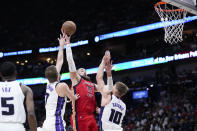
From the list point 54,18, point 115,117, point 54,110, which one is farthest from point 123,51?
point 54,110

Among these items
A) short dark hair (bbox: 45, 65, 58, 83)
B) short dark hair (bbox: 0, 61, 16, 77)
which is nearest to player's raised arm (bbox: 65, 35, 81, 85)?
short dark hair (bbox: 45, 65, 58, 83)

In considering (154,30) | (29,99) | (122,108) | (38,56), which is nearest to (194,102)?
(154,30)

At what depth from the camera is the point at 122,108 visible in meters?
4.57

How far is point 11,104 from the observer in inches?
126

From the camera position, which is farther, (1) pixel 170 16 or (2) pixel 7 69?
(1) pixel 170 16

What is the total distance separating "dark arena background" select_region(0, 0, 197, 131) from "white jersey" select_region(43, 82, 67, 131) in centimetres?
972

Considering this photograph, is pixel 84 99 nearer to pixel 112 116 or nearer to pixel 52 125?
pixel 112 116

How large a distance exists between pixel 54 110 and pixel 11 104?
3.63 feet

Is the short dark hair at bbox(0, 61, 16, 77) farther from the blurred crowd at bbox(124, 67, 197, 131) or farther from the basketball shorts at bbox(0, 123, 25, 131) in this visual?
the blurred crowd at bbox(124, 67, 197, 131)

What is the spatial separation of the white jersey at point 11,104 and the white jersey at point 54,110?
988 millimetres

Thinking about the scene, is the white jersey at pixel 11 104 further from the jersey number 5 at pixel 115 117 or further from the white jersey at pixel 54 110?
the jersey number 5 at pixel 115 117

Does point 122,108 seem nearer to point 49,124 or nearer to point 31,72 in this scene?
point 49,124

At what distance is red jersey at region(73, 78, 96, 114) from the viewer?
4.48 m

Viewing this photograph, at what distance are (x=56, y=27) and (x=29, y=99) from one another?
2423cm
